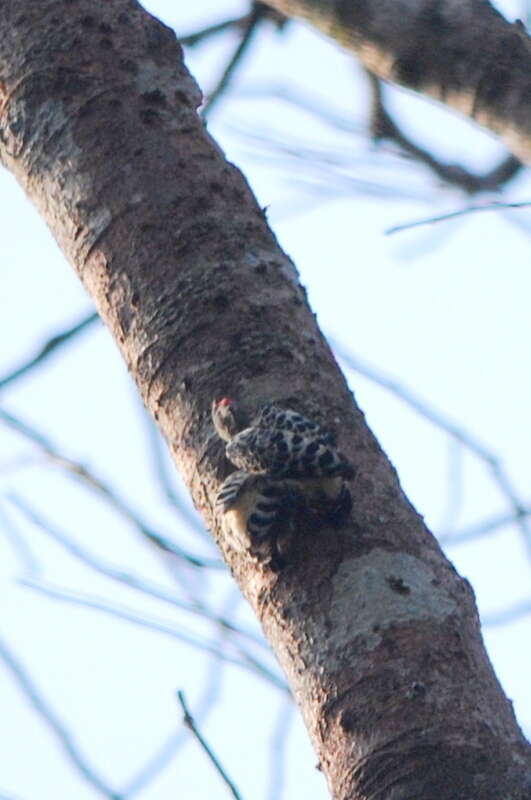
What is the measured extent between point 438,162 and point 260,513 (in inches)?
56.5

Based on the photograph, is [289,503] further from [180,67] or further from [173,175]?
[180,67]

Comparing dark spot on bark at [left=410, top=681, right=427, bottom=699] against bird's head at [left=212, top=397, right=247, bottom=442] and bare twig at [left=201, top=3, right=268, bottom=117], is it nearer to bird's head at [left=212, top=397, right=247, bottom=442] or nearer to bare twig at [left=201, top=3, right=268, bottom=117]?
bird's head at [left=212, top=397, right=247, bottom=442]

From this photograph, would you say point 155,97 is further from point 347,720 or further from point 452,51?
point 347,720

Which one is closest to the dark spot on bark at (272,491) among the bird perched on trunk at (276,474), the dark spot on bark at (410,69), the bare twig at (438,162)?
the bird perched on trunk at (276,474)

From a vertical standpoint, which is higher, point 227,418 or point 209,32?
point 209,32

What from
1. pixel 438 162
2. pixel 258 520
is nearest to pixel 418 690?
pixel 258 520

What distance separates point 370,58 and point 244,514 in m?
0.92

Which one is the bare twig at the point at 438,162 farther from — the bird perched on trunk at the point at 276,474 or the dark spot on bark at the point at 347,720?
the dark spot on bark at the point at 347,720

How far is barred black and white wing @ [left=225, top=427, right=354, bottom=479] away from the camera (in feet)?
5.69

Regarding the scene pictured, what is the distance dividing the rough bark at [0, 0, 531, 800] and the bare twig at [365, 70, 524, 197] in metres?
0.76

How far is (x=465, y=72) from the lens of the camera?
2148mm

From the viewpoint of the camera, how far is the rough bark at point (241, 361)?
152 cm

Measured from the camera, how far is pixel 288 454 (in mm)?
1746

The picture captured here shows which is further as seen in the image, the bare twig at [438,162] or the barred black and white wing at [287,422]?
the bare twig at [438,162]
